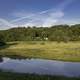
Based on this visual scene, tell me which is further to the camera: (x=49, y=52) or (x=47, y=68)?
(x=49, y=52)

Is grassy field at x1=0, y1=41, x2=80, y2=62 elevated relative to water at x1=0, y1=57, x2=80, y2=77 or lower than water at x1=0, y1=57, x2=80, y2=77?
lower

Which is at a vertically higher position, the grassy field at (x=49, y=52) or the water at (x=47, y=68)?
the water at (x=47, y=68)

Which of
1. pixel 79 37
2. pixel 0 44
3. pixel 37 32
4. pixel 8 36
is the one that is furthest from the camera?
pixel 37 32

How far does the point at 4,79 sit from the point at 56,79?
4.54m

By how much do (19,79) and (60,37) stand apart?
105 meters

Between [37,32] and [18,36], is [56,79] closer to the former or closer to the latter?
[18,36]

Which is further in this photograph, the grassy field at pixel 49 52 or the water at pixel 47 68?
the grassy field at pixel 49 52

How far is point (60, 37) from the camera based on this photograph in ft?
407

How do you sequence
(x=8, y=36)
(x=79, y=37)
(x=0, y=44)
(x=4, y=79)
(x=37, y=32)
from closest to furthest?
1. (x=4, y=79)
2. (x=0, y=44)
3. (x=79, y=37)
4. (x=8, y=36)
5. (x=37, y=32)

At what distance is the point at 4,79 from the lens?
795 inches

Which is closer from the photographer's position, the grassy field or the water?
the water

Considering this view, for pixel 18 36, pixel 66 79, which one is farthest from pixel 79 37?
pixel 66 79

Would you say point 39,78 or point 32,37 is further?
point 32,37

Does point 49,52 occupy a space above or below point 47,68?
below
